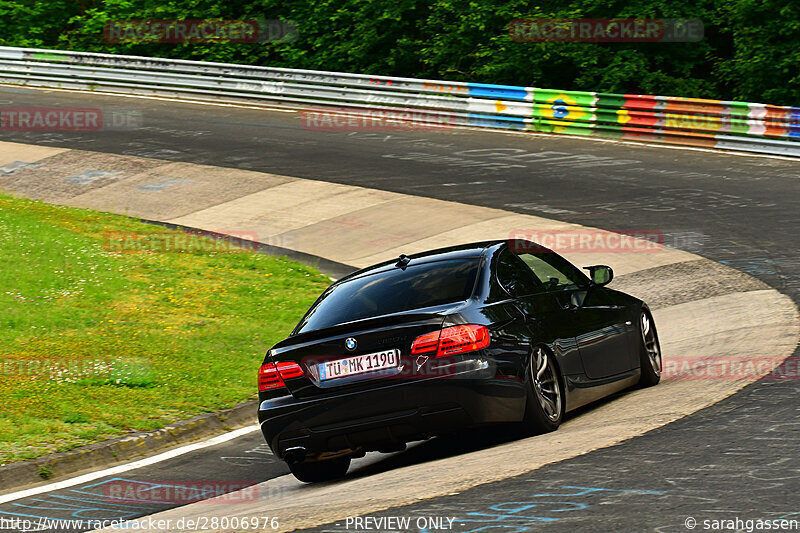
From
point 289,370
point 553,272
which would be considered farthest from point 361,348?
point 553,272

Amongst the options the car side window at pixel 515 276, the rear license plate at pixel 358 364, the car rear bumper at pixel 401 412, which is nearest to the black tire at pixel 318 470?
the car rear bumper at pixel 401 412

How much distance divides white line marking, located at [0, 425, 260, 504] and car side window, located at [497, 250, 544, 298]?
281 cm

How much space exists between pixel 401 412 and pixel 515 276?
1.61 metres

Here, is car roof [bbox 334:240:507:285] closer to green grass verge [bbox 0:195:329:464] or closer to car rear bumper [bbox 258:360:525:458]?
car rear bumper [bbox 258:360:525:458]

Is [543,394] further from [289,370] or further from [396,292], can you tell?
[289,370]

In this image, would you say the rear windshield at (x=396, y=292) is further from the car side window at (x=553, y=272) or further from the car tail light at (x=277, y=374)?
the car side window at (x=553, y=272)

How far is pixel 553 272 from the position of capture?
850 centimetres

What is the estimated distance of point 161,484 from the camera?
25.0 feet

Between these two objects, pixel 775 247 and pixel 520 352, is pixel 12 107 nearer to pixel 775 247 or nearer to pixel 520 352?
pixel 775 247

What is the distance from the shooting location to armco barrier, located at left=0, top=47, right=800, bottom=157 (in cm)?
2228

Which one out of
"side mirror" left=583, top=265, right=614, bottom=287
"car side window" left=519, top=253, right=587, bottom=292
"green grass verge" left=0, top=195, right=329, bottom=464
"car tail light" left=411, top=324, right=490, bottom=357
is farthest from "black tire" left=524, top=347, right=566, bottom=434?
"green grass verge" left=0, top=195, right=329, bottom=464

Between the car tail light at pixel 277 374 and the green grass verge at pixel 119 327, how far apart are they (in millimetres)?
2073

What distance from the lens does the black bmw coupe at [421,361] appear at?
22.3 ft

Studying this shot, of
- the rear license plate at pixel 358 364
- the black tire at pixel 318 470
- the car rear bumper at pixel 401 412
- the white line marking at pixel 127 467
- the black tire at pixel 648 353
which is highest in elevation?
the rear license plate at pixel 358 364
